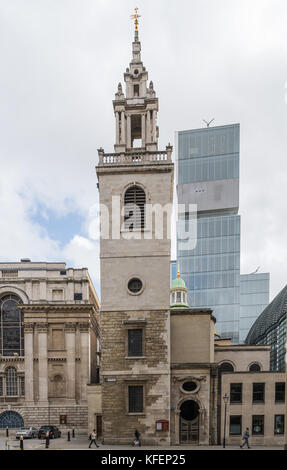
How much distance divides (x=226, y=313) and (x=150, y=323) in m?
87.8

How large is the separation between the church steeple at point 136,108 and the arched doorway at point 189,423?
18.7m

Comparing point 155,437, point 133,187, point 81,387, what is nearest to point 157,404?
point 155,437

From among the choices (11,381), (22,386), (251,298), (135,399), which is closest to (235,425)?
(135,399)

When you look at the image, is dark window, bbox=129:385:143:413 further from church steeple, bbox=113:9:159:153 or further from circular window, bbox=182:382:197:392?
church steeple, bbox=113:9:159:153

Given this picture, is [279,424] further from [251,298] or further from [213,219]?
[251,298]

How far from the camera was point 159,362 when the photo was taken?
91.0 ft

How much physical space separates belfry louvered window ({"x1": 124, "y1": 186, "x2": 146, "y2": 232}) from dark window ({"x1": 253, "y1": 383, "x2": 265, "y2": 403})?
14324 mm

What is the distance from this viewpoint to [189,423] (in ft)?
90.7

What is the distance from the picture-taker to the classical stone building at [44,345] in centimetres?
4372

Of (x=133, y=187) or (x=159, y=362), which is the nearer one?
(x=159, y=362)

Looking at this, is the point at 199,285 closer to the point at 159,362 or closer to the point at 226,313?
the point at 226,313

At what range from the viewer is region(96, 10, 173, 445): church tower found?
89.9 feet

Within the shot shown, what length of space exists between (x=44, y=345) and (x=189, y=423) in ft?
73.5

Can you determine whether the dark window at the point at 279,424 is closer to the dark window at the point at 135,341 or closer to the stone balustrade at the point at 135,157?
the dark window at the point at 135,341
